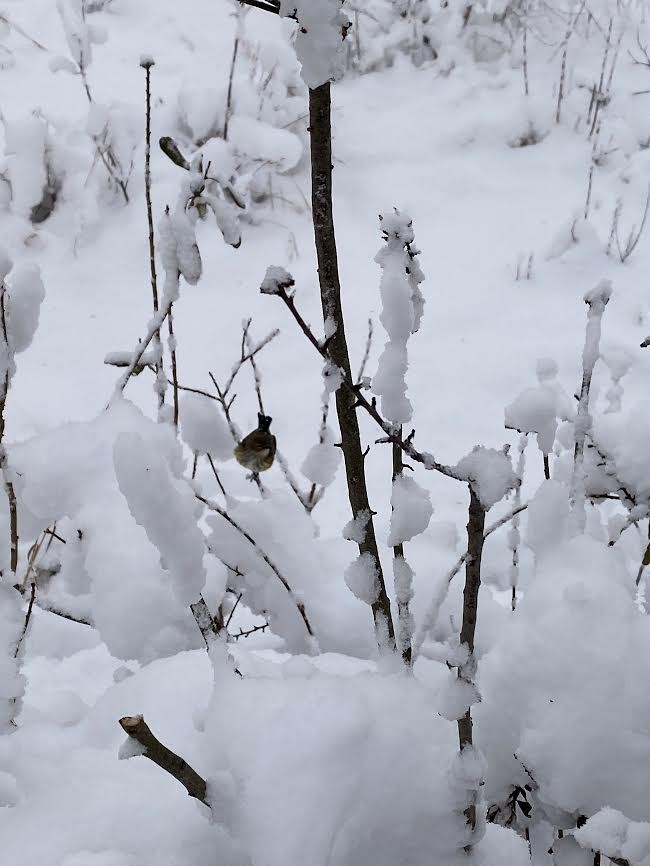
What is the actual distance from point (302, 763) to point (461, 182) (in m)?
2.98

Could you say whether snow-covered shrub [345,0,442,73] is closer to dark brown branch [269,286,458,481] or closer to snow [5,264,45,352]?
snow [5,264,45,352]

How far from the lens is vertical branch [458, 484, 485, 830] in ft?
1.69

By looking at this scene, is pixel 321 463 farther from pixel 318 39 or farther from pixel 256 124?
pixel 256 124

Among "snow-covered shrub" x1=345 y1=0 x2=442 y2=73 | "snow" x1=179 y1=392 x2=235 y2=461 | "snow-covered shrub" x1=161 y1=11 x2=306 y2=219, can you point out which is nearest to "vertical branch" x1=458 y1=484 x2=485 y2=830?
"snow" x1=179 y1=392 x2=235 y2=461

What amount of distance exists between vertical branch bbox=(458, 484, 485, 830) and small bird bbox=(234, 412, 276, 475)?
55 cm

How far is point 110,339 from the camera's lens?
2.52m

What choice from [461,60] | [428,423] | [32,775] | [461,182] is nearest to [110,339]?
[428,423]

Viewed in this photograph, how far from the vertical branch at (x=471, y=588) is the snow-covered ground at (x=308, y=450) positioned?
0.05 feet

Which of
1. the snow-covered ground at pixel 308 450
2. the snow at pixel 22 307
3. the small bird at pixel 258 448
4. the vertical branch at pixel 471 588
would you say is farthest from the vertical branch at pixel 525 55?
the vertical branch at pixel 471 588

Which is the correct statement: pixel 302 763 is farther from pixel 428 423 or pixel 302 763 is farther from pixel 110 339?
pixel 110 339

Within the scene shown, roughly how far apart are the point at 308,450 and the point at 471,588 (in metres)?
1.61

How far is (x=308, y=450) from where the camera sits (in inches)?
84.0

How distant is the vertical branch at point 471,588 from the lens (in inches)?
20.3

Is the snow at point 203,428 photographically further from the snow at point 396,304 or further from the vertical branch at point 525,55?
the vertical branch at point 525,55
